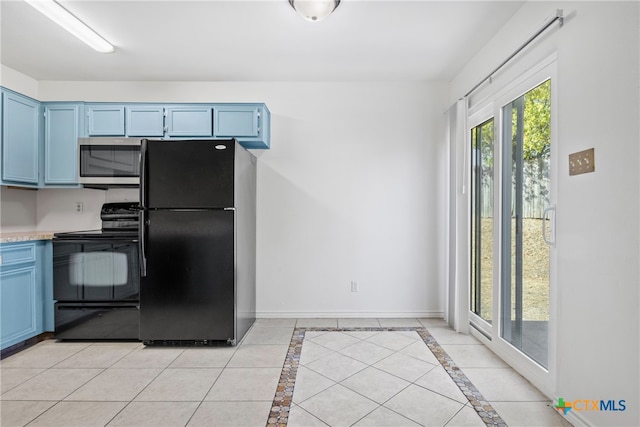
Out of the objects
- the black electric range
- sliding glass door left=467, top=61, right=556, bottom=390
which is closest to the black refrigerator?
the black electric range

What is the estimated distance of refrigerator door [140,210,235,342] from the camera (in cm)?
Result: 304

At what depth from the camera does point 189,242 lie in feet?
10.0

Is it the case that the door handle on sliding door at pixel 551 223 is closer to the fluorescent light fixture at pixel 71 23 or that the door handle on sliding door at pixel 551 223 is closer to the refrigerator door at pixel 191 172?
the refrigerator door at pixel 191 172

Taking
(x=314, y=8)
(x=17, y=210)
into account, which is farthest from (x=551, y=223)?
(x=17, y=210)

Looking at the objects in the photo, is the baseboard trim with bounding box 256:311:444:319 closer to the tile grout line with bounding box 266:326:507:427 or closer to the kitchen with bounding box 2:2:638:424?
the kitchen with bounding box 2:2:638:424

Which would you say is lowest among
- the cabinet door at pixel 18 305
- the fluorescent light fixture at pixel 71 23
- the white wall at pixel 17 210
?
the cabinet door at pixel 18 305

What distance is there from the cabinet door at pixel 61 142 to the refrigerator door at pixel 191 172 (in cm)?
118

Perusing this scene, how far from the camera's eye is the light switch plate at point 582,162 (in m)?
1.77

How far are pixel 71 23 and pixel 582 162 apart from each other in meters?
3.49

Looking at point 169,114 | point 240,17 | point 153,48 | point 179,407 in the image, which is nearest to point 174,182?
point 169,114

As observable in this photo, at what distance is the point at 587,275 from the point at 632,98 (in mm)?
873

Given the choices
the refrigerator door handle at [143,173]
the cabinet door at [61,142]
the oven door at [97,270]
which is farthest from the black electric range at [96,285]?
the cabinet door at [61,142]

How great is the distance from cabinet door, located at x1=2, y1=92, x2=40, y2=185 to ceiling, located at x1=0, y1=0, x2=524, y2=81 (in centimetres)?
44

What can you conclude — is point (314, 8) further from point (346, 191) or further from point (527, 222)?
point (527, 222)
